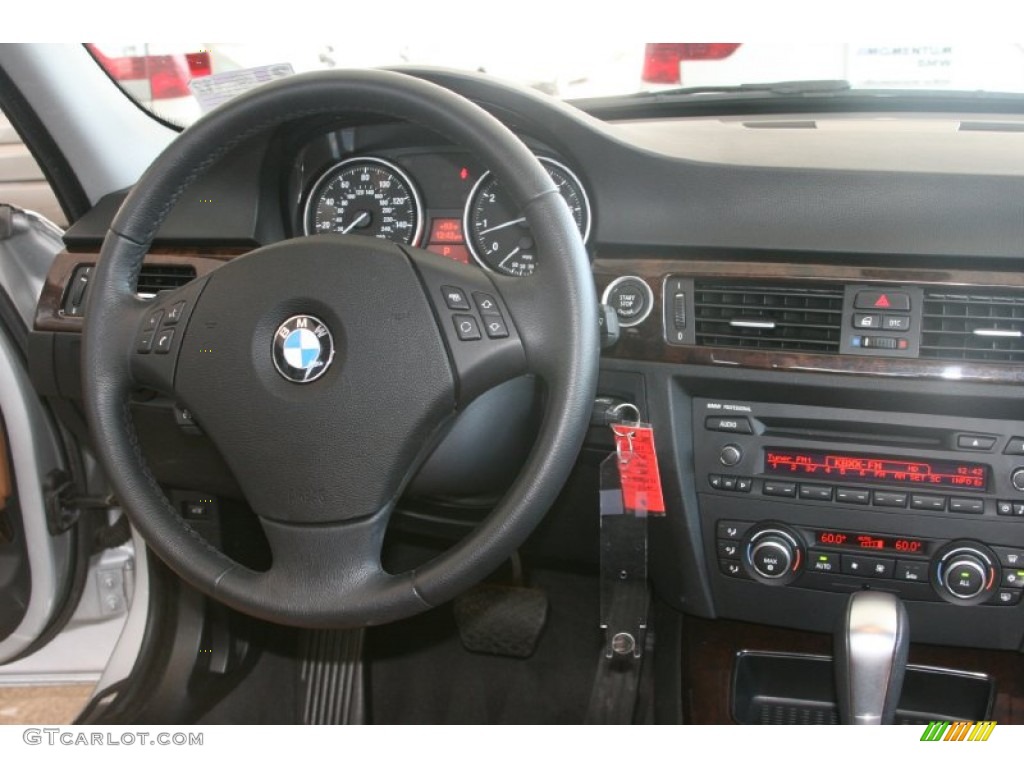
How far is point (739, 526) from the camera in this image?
139 centimetres

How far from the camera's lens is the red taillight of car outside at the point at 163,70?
5.41 ft

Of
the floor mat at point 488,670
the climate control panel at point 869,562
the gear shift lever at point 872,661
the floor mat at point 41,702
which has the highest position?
the climate control panel at point 869,562

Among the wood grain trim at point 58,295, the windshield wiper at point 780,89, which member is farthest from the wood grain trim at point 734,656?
the wood grain trim at point 58,295

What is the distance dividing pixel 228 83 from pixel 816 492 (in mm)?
1120

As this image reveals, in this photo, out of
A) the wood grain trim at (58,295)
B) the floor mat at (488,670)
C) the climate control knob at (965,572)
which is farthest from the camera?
the floor mat at (488,670)

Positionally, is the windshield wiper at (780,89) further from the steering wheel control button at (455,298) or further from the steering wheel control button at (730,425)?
the steering wheel control button at (455,298)

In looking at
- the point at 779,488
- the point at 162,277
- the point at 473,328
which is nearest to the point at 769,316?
the point at 779,488

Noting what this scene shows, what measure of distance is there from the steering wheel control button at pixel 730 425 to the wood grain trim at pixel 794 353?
0.09m

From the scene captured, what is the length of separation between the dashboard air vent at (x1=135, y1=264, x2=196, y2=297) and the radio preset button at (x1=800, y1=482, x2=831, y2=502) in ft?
3.21

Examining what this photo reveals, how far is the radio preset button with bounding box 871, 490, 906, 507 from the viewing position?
1306 millimetres

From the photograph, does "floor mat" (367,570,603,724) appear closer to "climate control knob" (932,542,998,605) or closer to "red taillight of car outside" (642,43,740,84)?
"climate control knob" (932,542,998,605)

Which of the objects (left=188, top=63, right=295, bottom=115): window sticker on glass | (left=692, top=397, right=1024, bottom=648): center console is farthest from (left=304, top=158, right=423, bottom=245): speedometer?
(left=692, top=397, right=1024, bottom=648): center console

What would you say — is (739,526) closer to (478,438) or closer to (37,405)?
(478,438)

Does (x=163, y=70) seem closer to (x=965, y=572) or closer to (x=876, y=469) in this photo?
(x=876, y=469)
